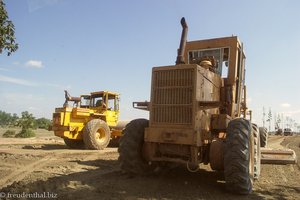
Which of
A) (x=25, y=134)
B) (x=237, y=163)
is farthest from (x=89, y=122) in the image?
(x=25, y=134)

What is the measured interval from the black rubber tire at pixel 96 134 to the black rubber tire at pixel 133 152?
291 inches

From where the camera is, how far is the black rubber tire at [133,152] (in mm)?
7141

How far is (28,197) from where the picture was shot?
200 inches

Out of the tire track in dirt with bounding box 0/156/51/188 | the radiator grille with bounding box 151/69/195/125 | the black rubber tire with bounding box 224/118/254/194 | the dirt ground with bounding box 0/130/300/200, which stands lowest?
the tire track in dirt with bounding box 0/156/51/188

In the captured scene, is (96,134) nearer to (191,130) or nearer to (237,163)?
(191,130)

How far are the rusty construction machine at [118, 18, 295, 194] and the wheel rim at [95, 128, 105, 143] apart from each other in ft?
25.6

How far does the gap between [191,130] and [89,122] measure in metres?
9.11

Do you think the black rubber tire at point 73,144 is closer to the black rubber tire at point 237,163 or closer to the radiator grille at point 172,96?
the radiator grille at point 172,96

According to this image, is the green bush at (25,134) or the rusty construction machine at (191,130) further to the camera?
the green bush at (25,134)

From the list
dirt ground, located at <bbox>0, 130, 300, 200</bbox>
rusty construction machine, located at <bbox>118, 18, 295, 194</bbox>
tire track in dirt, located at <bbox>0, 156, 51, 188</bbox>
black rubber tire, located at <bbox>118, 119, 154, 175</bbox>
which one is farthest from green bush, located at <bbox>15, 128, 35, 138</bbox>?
black rubber tire, located at <bbox>118, 119, 154, 175</bbox>

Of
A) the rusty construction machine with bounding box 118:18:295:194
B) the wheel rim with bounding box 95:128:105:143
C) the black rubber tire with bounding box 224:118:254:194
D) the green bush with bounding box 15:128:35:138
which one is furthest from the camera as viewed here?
the green bush with bounding box 15:128:35:138

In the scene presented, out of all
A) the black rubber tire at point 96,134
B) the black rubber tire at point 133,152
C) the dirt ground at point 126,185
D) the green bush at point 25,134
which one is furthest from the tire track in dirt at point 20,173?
the green bush at point 25,134

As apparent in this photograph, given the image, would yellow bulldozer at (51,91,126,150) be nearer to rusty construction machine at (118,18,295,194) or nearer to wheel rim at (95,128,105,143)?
wheel rim at (95,128,105,143)

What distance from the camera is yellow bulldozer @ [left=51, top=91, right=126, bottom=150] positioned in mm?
14500
